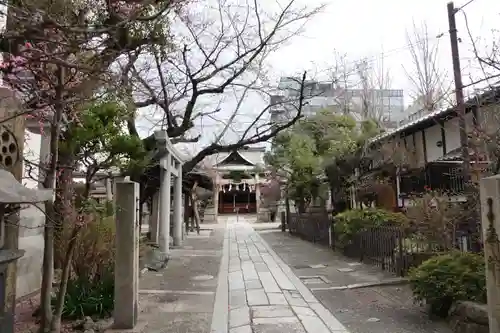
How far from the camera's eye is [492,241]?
14.6 feet

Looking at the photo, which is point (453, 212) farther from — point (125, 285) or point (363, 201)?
point (363, 201)

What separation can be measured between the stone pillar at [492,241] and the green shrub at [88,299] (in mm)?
4858

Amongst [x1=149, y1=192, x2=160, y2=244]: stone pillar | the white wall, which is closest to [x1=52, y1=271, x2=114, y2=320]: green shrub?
[x1=149, y1=192, x2=160, y2=244]: stone pillar

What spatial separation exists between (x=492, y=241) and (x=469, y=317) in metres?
1.29

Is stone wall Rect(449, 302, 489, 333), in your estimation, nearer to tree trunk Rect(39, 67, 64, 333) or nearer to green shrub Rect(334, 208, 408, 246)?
tree trunk Rect(39, 67, 64, 333)

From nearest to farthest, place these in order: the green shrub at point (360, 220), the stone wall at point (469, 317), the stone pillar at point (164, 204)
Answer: the stone wall at point (469, 317), the green shrub at point (360, 220), the stone pillar at point (164, 204)

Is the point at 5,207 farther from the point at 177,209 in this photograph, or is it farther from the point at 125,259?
the point at 177,209

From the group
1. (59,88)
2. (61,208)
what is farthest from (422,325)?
(59,88)

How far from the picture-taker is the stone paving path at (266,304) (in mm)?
5895

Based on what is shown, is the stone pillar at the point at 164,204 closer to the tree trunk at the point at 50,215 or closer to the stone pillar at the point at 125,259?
the stone pillar at the point at 125,259

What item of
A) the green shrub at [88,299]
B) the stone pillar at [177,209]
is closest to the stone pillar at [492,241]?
the green shrub at [88,299]

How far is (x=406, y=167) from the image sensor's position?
48.1 feet

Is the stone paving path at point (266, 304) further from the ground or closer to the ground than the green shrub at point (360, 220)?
closer to the ground

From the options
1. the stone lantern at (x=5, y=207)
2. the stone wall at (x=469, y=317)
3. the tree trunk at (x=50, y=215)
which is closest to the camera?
the stone lantern at (x=5, y=207)
